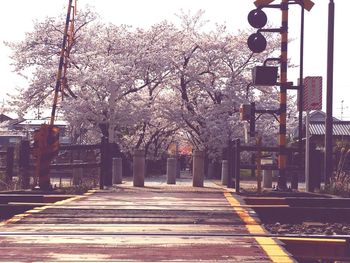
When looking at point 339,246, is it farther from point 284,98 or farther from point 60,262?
point 284,98

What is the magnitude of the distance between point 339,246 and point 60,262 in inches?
104

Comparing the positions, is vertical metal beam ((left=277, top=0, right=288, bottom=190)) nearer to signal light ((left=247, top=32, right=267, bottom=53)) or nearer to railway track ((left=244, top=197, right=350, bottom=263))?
signal light ((left=247, top=32, right=267, bottom=53))

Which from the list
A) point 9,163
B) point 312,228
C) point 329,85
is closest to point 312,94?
point 329,85

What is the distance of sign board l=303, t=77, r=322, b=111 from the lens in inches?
516

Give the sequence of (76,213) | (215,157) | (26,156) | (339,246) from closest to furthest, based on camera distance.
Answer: (339,246)
(76,213)
(26,156)
(215,157)

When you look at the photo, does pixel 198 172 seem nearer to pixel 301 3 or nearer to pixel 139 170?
pixel 139 170

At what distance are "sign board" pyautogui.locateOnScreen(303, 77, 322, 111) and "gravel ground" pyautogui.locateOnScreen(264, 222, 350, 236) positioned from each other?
18.4 feet

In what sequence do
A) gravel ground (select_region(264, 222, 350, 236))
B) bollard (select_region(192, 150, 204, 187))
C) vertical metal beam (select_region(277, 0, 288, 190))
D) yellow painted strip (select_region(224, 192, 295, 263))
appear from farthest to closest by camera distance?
bollard (select_region(192, 150, 204, 187)), vertical metal beam (select_region(277, 0, 288, 190)), gravel ground (select_region(264, 222, 350, 236)), yellow painted strip (select_region(224, 192, 295, 263))

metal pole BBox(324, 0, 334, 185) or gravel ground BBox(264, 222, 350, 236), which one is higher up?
metal pole BBox(324, 0, 334, 185)

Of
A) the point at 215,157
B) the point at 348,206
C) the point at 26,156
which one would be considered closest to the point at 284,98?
the point at 348,206

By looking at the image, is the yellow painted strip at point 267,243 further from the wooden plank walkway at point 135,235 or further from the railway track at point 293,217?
the railway track at point 293,217

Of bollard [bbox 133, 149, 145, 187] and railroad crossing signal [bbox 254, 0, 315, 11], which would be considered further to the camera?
bollard [bbox 133, 149, 145, 187]

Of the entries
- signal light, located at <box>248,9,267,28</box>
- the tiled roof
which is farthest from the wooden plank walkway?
the tiled roof

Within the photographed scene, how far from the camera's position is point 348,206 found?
904 cm
